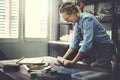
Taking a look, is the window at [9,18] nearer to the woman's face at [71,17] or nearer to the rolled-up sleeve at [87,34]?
the woman's face at [71,17]

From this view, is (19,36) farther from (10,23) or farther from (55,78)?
(55,78)

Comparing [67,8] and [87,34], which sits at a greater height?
[67,8]

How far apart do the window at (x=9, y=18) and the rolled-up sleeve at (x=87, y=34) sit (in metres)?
2.93

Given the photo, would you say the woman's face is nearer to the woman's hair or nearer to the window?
the woman's hair

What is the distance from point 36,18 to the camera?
5.11 metres

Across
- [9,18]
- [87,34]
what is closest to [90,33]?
[87,34]

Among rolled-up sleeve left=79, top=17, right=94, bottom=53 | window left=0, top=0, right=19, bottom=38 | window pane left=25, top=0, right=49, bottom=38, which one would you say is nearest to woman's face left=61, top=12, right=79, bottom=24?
rolled-up sleeve left=79, top=17, right=94, bottom=53

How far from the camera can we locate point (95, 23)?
2076 mm

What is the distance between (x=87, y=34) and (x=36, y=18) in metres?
3.24

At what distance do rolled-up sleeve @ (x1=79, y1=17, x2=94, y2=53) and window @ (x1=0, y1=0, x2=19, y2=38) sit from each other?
2930 millimetres

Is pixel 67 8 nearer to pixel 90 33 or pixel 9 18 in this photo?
pixel 90 33

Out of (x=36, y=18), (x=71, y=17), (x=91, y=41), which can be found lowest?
(x=91, y=41)

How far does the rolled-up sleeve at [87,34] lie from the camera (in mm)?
1979

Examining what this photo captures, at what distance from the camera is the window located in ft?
15.1
